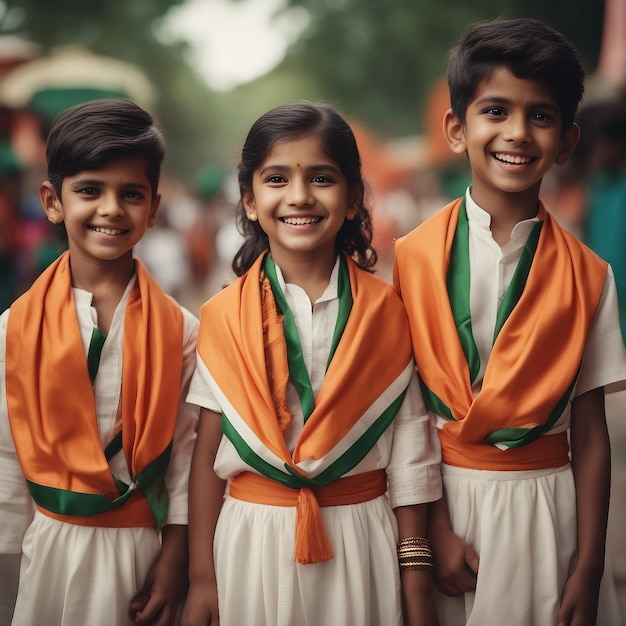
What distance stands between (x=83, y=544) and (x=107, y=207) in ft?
3.17

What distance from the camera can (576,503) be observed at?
2.57m

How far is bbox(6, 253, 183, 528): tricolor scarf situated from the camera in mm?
2484

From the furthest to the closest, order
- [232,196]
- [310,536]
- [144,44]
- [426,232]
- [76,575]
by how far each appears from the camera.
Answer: [144,44] → [232,196] → [426,232] → [76,575] → [310,536]

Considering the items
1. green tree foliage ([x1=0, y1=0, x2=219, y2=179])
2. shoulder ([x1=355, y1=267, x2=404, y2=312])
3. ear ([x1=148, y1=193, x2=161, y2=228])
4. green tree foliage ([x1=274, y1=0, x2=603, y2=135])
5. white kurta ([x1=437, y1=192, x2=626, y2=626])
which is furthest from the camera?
green tree foliage ([x1=0, y1=0, x2=219, y2=179])

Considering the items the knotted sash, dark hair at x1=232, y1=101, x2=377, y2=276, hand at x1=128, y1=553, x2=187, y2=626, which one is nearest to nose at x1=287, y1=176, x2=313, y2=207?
dark hair at x1=232, y1=101, x2=377, y2=276

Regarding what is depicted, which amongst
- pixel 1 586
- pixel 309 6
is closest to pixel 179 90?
pixel 309 6

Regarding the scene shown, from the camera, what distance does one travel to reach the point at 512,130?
97.0 inches

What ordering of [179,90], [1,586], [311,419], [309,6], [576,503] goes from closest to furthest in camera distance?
[311,419]
[576,503]
[1,586]
[309,6]
[179,90]

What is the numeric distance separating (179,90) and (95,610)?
18.8m

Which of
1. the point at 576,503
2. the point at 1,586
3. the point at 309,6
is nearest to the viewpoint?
the point at 576,503

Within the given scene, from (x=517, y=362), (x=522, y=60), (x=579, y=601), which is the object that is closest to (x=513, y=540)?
(x=579, y=601)

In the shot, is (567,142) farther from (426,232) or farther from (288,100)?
(288,100)

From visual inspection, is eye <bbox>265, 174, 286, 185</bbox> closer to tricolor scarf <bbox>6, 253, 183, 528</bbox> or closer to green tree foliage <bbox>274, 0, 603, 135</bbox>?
tricolor scarf <bbox>6, 253, 183, 528</bbox>

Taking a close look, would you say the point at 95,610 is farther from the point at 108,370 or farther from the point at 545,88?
the point at 545,88
